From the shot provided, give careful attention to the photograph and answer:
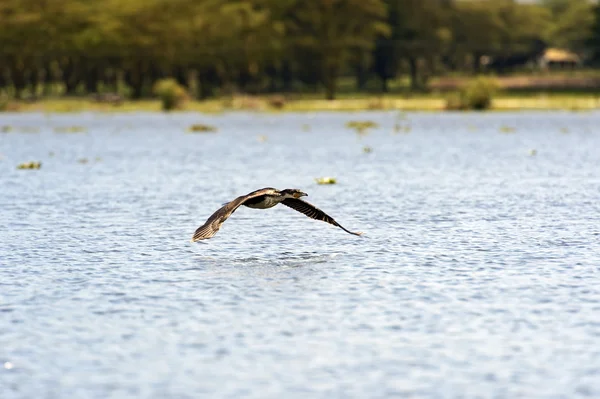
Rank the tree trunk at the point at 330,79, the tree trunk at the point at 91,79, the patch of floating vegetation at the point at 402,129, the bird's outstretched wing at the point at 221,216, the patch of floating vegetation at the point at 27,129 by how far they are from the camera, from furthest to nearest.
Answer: the tree trunk at the point at 91,79 < the tree trunk at the point at 330,79 < the patch of floating vegetation at the point at 27,129 < the patch of floating vegetation at the point at 402,129 < the bird's outstretched wing at the point at 221,216

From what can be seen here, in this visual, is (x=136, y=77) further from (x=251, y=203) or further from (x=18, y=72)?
(x=251, y=203)

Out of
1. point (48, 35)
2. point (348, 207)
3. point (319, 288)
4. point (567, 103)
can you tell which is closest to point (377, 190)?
point (348, 207)

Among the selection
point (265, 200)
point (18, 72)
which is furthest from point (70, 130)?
point (265, 200)

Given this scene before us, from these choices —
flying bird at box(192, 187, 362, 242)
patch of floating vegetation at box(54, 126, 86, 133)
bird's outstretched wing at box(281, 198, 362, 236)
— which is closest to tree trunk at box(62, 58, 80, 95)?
patch of floating vegetation at box(54, 126, 86, 133)

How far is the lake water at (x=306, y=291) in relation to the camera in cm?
1603

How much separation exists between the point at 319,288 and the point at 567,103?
154m

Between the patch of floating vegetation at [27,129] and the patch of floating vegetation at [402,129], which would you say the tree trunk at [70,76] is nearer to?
the patch of floating vegetation at [27,129]

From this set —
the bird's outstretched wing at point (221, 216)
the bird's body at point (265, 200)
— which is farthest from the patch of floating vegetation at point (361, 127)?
the bird's outstretched wing at point (221, 216)

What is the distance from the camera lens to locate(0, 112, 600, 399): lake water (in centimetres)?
1603

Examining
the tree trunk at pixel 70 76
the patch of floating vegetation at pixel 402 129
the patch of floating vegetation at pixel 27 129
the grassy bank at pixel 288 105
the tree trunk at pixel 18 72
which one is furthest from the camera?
the tree trunk at pixel 70 76

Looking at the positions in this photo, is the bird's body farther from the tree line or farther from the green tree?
the green tree

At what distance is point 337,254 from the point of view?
27.0 metres

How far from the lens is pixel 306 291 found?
2217cm

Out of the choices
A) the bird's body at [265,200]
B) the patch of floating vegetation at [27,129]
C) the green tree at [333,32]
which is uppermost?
the green tree at [333,32]
